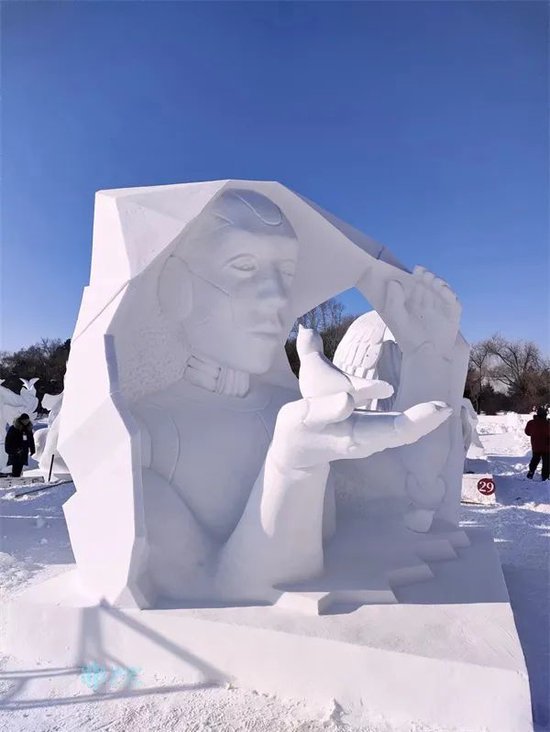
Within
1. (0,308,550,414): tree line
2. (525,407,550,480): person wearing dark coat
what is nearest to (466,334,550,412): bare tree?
(0,308,550,414): tree line

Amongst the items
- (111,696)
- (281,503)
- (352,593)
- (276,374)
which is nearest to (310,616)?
(352,593)

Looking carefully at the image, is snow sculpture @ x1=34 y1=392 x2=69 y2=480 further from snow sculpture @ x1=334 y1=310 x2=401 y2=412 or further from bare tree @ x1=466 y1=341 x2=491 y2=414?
bare tree @ x1=466 y1=341 x2=491 y2=414

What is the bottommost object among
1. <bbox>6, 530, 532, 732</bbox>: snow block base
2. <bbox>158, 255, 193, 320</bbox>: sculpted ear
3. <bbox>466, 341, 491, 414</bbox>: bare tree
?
<bbox>6, 530, 532, 732</bbox>: snow block base

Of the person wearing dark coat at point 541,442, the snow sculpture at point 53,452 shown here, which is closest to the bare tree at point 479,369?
the person wearing dark coat at point 541,442

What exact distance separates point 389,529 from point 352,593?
2.69ft

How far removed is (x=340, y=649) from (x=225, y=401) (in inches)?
53.9

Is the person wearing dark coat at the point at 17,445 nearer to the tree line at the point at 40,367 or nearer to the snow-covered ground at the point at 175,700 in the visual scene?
the snow-covered ground at the point at 175,700

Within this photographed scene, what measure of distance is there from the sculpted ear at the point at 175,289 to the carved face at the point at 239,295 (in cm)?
3

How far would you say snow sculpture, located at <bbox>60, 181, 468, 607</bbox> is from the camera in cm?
241

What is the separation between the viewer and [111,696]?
7.63ft

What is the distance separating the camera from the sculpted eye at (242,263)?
2967mm

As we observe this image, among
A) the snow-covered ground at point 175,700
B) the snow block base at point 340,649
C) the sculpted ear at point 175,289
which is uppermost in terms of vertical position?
the sculpted ear at point 175,289

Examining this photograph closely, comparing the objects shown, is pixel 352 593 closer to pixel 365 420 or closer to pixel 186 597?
pixel 186 597

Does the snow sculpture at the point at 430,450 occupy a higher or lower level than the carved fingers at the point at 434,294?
lower
